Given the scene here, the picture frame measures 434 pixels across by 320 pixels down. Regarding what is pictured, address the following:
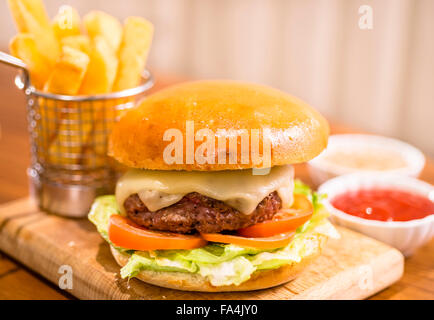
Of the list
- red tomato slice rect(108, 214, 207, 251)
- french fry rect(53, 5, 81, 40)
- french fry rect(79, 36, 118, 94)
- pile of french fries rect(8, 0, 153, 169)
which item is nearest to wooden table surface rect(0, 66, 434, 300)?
red tomato slice rect(108, 214, 207, 251)

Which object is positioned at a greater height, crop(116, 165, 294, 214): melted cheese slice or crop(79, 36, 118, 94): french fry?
crop(79, 36, 118, 94): french fry

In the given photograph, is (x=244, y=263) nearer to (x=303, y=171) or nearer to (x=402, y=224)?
(x=402, y=224)

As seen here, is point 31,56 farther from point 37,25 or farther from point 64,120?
point 64,120

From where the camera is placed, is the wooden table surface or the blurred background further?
the blurred background

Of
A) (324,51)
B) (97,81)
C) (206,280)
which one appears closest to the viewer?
(206,280)

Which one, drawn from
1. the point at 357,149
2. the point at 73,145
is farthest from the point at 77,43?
the point at 357,149

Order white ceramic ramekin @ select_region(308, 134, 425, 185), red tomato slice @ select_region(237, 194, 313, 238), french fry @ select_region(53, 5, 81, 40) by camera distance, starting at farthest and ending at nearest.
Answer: white ceramic ramekin @ select_region(308, 134, 425, 185), french fry @ select_region(53, 5, 81, 40), red tomato slice @ select_region(237, 194, 313, 238)

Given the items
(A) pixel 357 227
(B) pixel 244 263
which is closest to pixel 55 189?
(B) pixel 244 263

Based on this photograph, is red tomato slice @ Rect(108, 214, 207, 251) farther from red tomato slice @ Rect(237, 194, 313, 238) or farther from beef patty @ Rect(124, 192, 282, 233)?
red tomato slice @ Rect(237, 194, 313, 238)
